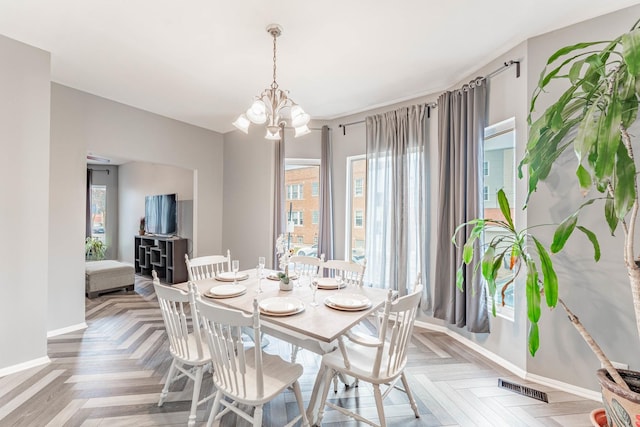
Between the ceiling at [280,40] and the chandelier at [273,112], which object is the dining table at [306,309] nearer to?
the chandelier at [273,112]

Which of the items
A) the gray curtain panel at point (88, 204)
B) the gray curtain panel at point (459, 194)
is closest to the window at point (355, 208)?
the gray curtain panel at point (459, 194)

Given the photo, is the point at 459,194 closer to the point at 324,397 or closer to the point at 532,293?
the point at 532,293

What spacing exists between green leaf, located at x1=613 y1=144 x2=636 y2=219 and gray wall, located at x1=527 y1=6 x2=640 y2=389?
101 centimetres

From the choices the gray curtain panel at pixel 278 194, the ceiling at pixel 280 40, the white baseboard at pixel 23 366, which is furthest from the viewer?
the gray curtain panel at pixel 278 194

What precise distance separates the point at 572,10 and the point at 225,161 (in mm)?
4610

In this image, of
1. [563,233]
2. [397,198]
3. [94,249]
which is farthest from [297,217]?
[94,249]

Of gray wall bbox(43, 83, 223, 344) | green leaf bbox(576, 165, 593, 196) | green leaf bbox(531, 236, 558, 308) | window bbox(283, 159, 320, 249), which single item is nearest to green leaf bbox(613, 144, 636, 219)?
green leaf bbox(576, 165, 593, 196)

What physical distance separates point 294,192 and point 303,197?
0.54 ft

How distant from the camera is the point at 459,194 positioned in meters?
2.89

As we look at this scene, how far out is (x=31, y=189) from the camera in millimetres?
2510

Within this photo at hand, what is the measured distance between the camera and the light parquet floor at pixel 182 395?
75.4 inches

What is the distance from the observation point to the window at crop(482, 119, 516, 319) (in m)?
2.67

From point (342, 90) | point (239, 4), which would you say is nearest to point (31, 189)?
point (239, 4)

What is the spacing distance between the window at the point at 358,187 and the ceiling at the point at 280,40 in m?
1.11
